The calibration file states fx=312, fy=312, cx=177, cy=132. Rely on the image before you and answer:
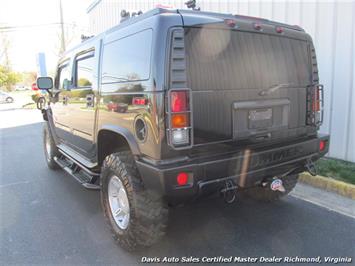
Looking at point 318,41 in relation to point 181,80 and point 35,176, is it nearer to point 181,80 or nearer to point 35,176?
point 181,80

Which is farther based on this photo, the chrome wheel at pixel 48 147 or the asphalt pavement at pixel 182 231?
the chrome wheel at pixel 48 147

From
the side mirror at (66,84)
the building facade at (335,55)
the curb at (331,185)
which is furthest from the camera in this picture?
the building facade at (335,55)

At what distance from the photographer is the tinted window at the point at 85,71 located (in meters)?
3.74

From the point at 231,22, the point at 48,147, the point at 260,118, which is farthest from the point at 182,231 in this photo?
the point at 48,147

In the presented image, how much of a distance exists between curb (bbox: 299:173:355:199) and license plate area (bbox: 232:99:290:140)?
1.75m

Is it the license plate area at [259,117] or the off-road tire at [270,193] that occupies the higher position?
the license plate area at [259,117]

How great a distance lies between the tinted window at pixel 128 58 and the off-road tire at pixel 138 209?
79cm

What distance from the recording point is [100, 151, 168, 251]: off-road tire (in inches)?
108

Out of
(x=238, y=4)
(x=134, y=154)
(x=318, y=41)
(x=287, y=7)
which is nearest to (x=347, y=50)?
(x=318, y=41)

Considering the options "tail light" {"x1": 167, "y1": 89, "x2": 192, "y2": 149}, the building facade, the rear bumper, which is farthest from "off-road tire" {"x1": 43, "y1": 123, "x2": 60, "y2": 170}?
the building facade

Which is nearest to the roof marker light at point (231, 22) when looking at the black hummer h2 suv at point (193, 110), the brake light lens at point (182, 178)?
the black hummer h2 suv at point (193, 110)

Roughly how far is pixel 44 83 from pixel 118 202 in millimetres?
2988

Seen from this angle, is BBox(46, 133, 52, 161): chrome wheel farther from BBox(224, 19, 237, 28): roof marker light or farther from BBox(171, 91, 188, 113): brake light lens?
BBox(224, 19, 237, 28): roof marker light

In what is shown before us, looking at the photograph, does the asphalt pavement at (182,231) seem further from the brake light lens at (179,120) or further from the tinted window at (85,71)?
the tinted window at (85,71)
